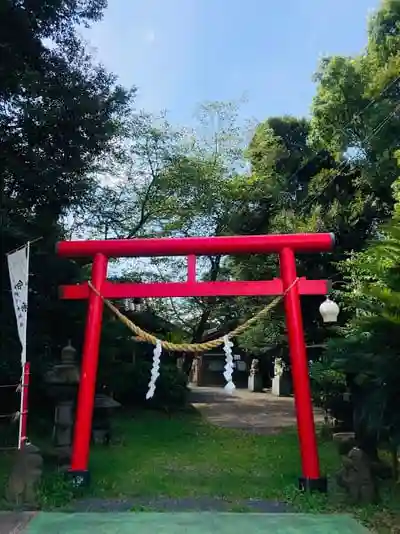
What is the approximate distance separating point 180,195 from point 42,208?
8104 mm

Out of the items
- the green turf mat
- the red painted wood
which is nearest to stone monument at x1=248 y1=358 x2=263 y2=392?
the red painted wood

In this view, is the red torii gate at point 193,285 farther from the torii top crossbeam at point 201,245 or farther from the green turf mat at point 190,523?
the green turf mat at point 190,523

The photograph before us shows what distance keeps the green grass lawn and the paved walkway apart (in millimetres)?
1105

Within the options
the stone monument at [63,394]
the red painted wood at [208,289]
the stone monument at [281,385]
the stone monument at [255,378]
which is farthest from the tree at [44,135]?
the stone monument at [255,378]

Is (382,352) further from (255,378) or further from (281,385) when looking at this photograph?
(255,378)

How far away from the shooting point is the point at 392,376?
5.64 m

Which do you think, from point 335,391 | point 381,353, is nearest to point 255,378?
point 335,391

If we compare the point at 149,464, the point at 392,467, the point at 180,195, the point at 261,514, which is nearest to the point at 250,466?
the point at 149,464

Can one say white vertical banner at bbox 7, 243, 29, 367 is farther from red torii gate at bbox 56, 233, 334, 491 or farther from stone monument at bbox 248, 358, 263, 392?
stone monument at bbox 248, 358, 263, 392

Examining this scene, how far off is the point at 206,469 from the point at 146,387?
8226mm

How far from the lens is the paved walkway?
44.8 feet

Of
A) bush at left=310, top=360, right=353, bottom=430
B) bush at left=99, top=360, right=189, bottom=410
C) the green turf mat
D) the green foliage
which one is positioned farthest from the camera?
bush at left=99, top=360, right=189, bottom=410

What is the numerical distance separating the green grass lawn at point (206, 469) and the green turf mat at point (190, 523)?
355mm

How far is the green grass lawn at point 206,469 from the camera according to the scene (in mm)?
6234
